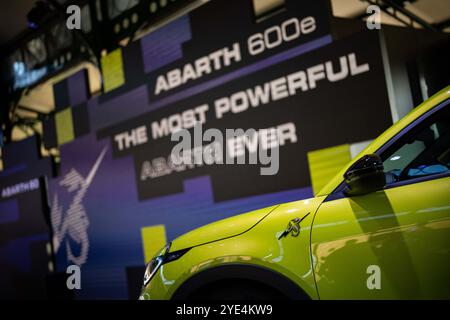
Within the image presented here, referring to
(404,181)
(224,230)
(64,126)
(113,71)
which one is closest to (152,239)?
(113,71)

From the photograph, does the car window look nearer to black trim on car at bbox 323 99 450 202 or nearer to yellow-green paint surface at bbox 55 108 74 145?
black trim on car at bbox 323 99 450 202

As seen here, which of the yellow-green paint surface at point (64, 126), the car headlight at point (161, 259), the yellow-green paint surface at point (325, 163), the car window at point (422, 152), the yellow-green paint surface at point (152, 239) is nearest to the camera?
the car window at point (422, 152)

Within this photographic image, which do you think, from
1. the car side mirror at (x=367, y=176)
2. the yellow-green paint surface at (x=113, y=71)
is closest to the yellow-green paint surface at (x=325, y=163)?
the car side mirror at (x=367, y=176)

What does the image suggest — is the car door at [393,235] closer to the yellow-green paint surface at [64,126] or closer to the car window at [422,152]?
the car window at [422,152]

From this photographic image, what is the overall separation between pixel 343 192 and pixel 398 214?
264 mm

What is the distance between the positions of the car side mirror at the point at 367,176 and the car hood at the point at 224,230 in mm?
483

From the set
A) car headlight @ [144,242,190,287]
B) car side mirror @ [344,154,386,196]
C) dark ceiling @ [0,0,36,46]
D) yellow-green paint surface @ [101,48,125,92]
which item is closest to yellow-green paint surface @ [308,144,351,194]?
car headlight @ [144,242,190,287]

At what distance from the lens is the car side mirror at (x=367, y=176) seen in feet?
5.59

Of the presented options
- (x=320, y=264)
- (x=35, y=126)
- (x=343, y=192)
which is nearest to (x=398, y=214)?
(x=343, y=192)

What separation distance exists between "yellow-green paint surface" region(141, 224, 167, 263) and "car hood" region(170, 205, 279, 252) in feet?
10.0

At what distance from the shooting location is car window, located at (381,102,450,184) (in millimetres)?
1806

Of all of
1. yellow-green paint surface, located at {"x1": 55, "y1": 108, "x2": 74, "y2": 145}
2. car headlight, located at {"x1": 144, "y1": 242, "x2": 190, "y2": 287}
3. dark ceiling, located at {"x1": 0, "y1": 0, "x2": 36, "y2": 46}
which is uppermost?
dark ceiling, located at {"x1": 0, "y1": 0, "x2": 36, "y2": 46}

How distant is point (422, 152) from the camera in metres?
2.00

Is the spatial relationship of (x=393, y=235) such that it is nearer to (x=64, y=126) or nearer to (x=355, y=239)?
(x=355, y=239)
